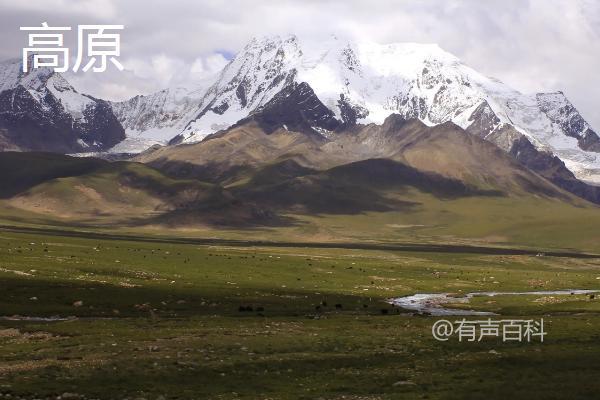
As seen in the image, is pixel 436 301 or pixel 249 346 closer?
pixel 249 346

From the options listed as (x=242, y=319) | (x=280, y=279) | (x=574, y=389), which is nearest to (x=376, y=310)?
(x=242, y=319)

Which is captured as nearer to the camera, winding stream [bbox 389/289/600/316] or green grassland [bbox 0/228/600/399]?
green grassland [bbox 0/228/600/399]

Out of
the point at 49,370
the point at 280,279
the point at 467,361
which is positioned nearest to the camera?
the point at 49,370

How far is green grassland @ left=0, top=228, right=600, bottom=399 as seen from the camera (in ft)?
145

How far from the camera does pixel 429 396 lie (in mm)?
42656

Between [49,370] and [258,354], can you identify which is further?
[258,354]

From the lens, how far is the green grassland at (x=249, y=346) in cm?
4416

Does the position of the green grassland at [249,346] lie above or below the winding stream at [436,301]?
above

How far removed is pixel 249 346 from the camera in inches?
2245

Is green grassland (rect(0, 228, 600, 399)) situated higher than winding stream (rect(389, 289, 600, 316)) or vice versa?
green grassland (rect(0, 228, 600, 399))

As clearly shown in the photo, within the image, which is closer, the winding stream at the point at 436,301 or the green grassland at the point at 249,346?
the green grassland at the point at 249,346

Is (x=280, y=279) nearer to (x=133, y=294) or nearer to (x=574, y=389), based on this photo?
(x=133, y=294)

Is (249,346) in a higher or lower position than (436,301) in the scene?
higher

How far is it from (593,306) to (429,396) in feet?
207
